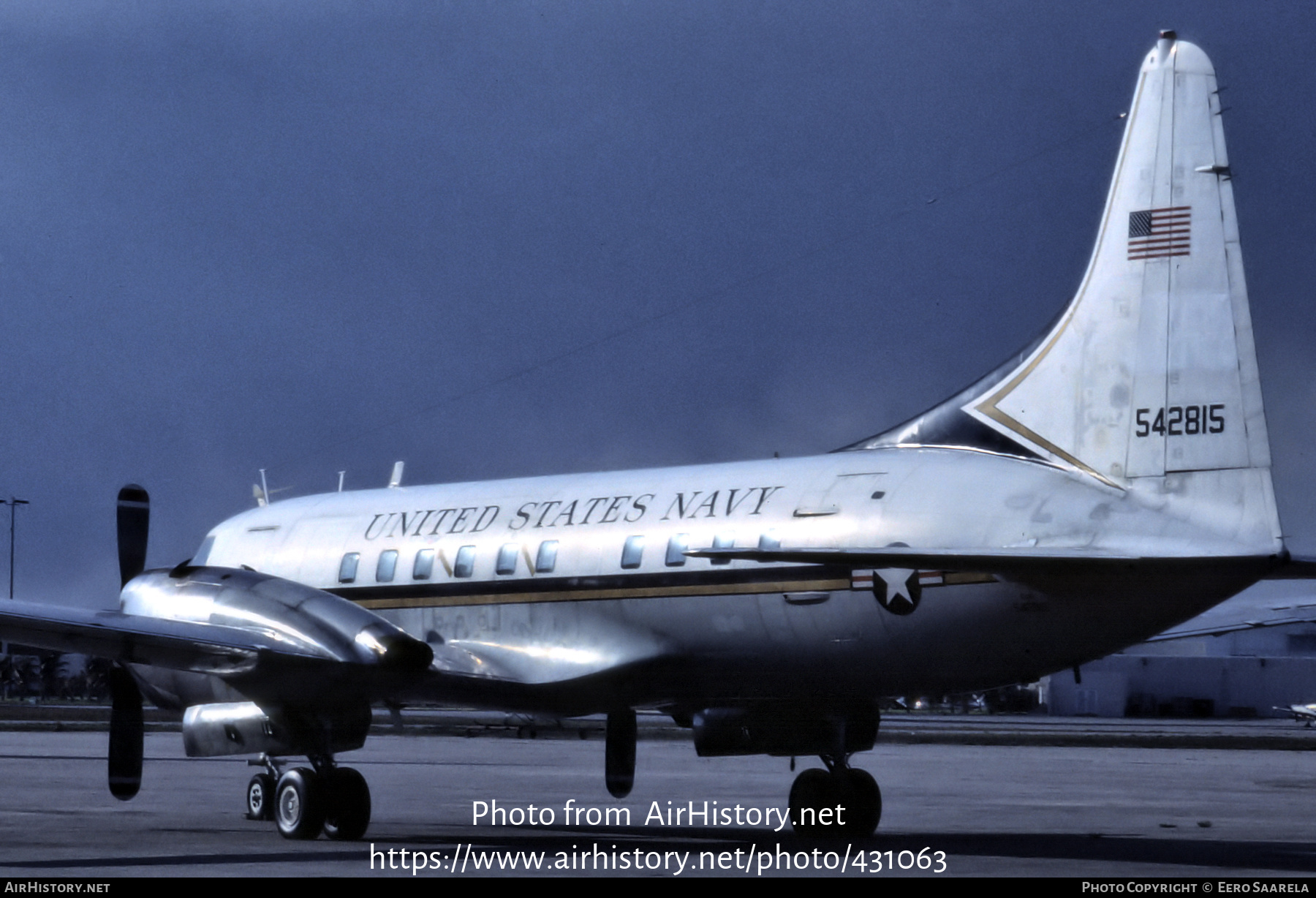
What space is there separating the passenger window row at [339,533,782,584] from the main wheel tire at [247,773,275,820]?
110 inches

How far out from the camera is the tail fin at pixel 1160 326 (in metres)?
14.8

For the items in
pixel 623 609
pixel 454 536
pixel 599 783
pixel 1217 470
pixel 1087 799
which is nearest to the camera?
pixel 1217 470

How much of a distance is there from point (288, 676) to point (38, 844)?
3.01 meters

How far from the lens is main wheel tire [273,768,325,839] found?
713 inches

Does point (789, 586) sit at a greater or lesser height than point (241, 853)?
greater

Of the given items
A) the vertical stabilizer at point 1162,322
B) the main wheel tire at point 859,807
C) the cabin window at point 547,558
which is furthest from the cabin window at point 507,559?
the vertical stabilizer at point 1162,322

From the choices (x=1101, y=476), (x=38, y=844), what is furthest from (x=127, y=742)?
(x=1101, y=476)

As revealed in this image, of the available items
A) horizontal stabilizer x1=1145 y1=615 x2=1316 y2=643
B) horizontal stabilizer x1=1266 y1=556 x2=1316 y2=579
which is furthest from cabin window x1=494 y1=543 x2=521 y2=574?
horizontal stabilizer x1=1266 y1=556 x2=1316 y2=579

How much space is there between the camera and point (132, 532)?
20562 millimetres

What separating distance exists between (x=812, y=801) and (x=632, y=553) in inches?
152

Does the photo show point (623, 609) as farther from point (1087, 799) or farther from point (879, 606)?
point (1087, 799)

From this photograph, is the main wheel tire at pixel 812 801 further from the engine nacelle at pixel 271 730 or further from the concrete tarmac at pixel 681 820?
the engine nacelle at pixel 271 730

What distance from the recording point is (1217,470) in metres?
14.7

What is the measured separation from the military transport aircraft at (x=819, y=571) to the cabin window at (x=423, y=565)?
27 mm
